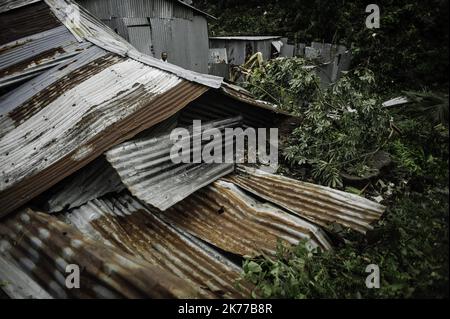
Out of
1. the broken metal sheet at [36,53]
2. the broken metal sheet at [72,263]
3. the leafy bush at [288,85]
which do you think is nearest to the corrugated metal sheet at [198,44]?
the leafy bush at [288,85]

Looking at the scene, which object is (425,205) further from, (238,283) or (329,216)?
(238,283)

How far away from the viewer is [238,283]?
3604 millimetres

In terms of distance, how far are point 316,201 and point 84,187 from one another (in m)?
3.33

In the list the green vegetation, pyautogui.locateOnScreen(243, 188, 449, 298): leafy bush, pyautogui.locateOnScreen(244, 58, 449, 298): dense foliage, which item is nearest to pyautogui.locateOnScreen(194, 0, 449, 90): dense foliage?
the green vegetation

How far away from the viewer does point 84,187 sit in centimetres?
455

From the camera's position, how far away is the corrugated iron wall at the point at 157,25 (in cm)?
1091

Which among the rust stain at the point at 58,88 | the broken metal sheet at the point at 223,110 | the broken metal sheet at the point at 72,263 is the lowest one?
the broken metal sheet at the point at 72,263

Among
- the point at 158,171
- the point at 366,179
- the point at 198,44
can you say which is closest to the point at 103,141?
the point at 158,171

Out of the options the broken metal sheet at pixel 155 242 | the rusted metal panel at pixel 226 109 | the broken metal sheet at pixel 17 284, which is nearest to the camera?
the broken metal sheet at pixel 17 284

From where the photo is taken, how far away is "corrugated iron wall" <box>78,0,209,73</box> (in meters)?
10.9

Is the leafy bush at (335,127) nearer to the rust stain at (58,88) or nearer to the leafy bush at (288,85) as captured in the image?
the leafy bush at (288,85)

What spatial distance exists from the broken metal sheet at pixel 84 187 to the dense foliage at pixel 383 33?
6756 millimetres

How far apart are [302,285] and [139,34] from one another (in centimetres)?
1010

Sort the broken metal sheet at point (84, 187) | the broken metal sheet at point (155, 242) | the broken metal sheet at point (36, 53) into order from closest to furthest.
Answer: the broken metal sheet at point (155, 242) → the broken metal sheet at point (84, 187) → the broken metal sheet at point (36, 53)
